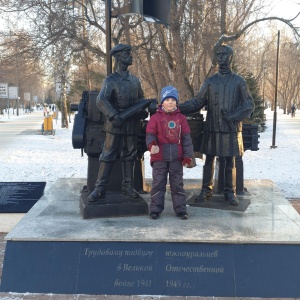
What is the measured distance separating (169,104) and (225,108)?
907mm

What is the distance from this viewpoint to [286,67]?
48.4 meters

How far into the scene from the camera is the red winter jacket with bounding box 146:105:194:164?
4527mm

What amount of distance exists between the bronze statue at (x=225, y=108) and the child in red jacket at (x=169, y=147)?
0.65 metres

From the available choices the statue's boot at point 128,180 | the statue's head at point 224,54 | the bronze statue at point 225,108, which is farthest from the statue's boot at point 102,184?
the statue's head at point 224,54

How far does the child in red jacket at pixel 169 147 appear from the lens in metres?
4.50

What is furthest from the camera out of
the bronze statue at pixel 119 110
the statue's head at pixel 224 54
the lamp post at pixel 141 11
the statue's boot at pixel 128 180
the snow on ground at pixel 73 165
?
the snow on ground at pixel 73 165

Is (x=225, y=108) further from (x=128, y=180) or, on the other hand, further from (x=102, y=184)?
(x=102, y=184)

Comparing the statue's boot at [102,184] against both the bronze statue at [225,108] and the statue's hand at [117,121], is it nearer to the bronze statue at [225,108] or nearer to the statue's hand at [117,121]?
the statue's hand at [117,121]

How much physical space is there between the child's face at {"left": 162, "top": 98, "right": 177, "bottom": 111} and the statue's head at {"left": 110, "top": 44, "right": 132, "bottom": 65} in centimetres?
80

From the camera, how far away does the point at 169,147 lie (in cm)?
456

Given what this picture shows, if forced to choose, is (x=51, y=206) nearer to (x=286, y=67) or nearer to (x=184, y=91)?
(x=184, y=91)

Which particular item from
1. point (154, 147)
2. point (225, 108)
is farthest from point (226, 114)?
point (154, 147)

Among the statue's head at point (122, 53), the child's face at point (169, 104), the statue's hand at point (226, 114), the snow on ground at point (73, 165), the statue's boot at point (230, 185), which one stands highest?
the statue's head at point (122, 53)

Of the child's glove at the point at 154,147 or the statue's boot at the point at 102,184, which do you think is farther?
the statue's boot at the point at 102,184
